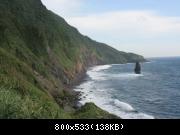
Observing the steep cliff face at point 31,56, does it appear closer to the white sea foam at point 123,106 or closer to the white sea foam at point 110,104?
the white sea foam at point 110,104

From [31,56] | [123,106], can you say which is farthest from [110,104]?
[31,56]

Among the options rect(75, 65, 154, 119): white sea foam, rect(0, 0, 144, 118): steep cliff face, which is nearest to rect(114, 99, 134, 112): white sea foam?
rect(75, 65, 154, 119): white sea foam

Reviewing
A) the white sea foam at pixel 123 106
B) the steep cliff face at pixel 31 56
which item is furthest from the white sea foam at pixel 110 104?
the steep cliff face at pixel 31 56

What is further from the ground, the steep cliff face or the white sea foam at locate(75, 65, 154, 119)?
the steep cliff face

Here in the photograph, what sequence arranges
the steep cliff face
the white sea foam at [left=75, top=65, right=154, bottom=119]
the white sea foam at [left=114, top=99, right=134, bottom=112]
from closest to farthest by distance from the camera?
the steep cliff face, the white sea foam at [left=75, top=65, right=154, bottom=119], the white sea foam at [left=114, top=99, right=134, bottom=112]

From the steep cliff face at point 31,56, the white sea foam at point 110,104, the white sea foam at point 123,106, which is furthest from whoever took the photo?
the white sea foam at point 123,106

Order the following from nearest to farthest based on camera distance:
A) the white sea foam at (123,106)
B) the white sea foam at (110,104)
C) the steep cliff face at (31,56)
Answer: the steep cliff face at (31,56)
the white sea foam at (110,104)
the white sea foam at (123,106)

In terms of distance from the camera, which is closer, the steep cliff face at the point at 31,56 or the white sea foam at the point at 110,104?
the steep cliff face at the point at 31,56

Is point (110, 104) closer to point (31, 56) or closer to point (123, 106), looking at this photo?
point (123, 106)

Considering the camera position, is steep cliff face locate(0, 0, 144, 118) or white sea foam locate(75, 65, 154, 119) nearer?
steep cliff face locate(0, 0, 144, 118)

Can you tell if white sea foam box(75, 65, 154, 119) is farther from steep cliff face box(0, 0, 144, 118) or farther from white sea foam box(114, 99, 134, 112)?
steep cliff face box(0, 0, 144, 118)

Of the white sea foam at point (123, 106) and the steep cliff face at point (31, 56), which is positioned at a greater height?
the steep cliff face at point (31, 56)
